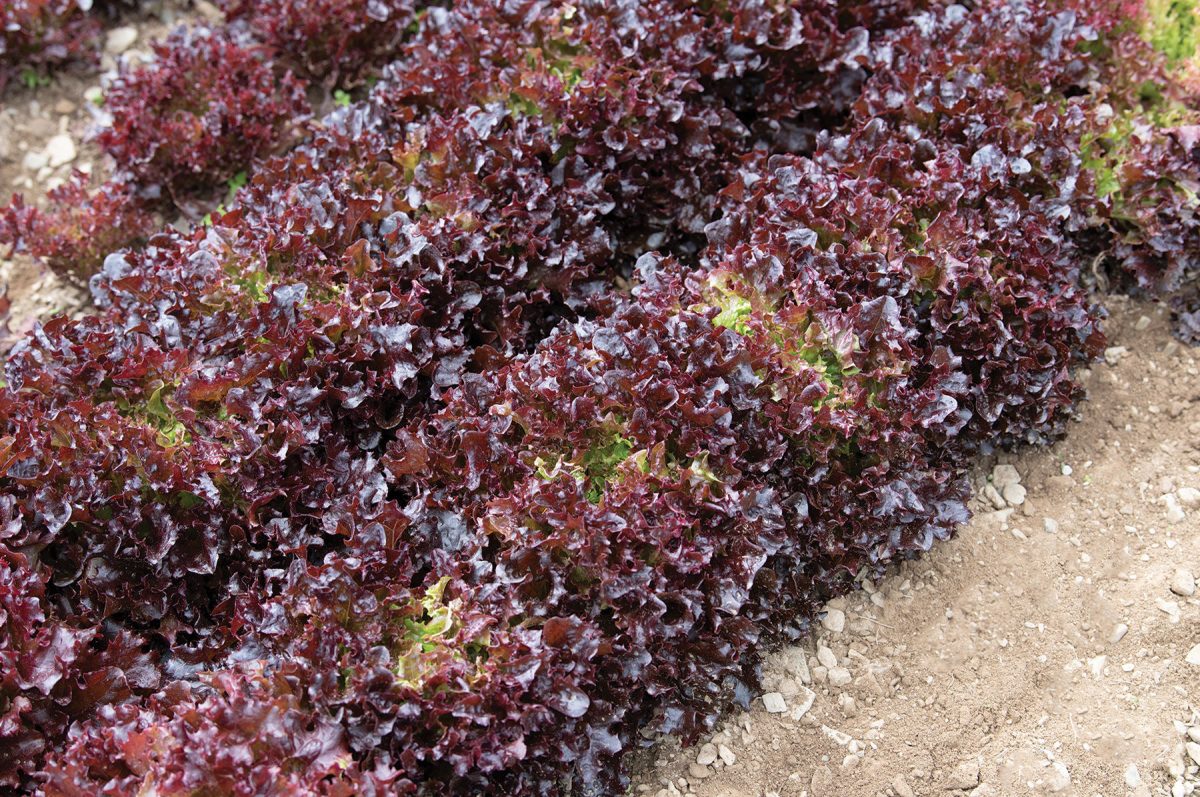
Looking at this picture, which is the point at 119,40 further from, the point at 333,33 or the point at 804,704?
the point at 804,704

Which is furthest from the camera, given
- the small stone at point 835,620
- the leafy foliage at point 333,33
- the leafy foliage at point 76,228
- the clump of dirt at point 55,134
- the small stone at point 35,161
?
the small stone at point 35,161

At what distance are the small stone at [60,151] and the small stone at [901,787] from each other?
16.2ft

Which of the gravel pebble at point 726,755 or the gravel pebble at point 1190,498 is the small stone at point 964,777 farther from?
the gravel pebble at point 1190,498

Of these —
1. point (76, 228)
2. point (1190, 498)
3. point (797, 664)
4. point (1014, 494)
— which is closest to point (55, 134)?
point (76, 228)

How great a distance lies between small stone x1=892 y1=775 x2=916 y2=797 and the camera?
3.50m

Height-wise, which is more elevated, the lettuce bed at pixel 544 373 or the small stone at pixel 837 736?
the lettuce bed at pixel 544 373

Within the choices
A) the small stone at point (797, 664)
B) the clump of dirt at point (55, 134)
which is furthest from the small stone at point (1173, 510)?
the clump of dirt at point (55, 134)

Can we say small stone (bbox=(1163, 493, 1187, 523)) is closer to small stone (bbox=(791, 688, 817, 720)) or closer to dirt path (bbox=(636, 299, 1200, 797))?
dirt path (bbox=(636, 299, 1200, 797))

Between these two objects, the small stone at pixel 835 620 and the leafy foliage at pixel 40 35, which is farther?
the leafy foliage at pixel 40 35

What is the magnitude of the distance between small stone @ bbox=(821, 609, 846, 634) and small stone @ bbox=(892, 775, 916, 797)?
1.81 ft

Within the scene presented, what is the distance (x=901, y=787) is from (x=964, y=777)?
0.70 feet

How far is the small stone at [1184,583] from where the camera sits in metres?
3.83

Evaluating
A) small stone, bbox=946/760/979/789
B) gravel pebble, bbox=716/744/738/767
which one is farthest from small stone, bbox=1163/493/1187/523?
gravel pebble, bbox=716/744/738/767

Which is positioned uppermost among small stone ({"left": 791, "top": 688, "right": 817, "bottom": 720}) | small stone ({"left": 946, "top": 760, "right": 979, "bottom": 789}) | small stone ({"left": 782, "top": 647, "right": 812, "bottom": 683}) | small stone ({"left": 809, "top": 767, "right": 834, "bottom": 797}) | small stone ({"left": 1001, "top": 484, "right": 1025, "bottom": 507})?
small stone ({"left": 1001, "top": 484, "right": 1025, "bottom": 507})
